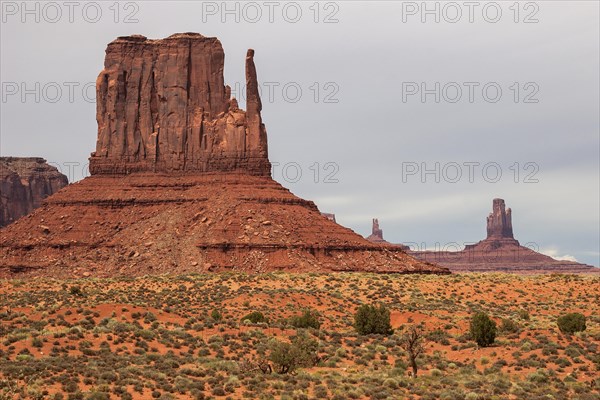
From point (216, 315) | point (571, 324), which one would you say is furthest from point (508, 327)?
point (216, 315)

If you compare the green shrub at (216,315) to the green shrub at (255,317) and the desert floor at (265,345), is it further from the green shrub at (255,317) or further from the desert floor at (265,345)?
the green shrub at (255,317)

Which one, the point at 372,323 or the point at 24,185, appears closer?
the point at 372,323

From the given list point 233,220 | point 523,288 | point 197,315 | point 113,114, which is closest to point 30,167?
point 113,114

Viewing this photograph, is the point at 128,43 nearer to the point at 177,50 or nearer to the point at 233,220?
the point at 177,50

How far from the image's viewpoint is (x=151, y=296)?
257 feet

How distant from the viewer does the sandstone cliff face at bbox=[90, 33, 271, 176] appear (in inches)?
4717

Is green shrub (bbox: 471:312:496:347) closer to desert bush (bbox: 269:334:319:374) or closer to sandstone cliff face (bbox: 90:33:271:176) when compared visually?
desert bush (bbox: 269:334:319:374)

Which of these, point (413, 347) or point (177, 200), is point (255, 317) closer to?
point (413, 347)

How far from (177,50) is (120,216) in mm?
19896

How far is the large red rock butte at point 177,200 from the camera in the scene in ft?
346

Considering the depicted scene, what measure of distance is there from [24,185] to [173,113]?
71.5 meters

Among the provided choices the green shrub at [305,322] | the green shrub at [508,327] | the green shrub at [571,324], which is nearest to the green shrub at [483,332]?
the green shrub at [508,327]

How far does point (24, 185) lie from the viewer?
18738 cm

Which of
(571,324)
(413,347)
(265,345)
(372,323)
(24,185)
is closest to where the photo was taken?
(413,347)
